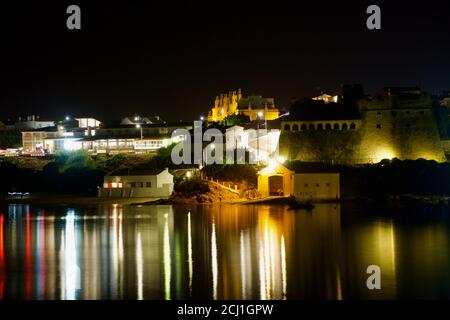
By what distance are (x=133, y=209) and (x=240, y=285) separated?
680 inches

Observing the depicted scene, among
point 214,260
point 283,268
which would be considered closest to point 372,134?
point 214,260

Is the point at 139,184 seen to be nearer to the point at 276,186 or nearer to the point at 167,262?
the point at 276,186

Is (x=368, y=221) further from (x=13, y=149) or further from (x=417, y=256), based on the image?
(x=13, y=149)

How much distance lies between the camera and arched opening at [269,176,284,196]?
3625 cm

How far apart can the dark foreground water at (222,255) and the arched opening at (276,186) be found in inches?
115

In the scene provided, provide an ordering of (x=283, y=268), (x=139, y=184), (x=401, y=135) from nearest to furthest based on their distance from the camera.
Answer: (x=283, y=268) → (x=139, y=184) → (x=401, y=135)

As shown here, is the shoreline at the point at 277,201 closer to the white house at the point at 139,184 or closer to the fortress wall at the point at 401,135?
the white house at the point at 139,184

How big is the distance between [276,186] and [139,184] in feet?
24.0

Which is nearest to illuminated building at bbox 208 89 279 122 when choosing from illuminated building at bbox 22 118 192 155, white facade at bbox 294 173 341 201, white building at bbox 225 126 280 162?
illuminated building at bbox 22 118 192 155

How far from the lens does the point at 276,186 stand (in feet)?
120

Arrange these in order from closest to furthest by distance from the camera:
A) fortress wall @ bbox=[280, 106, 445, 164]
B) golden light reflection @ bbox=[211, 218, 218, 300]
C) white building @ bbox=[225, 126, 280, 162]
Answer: golden light reflection @ bbox=[211, 218, 218, 300]
fortress wall @ bbox=[280, 106, 445, 164]
white building @ bbox=[225, 126, 280, 162]

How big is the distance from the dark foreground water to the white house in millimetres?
5208

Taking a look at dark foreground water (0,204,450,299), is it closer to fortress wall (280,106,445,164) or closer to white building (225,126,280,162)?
fortress wall (280,106,445,164)
